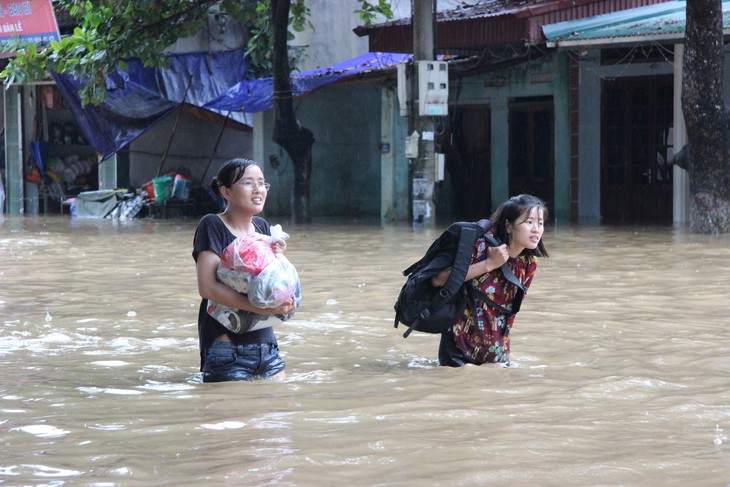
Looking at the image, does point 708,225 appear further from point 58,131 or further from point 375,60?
point 58,131

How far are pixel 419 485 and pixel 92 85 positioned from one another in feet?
61.1

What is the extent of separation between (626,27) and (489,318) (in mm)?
13434

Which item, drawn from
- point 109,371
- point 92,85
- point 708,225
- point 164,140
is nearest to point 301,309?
point 109,371

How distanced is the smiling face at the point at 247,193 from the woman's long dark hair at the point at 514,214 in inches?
49.5

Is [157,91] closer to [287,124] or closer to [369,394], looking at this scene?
[287,124]

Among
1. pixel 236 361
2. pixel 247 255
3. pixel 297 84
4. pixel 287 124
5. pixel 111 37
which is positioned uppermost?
pixel 111 37

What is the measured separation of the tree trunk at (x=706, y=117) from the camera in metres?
15.9

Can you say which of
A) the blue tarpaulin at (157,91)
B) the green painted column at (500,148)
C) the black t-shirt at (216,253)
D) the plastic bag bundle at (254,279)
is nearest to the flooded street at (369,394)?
the black t-shirt at (216,253)

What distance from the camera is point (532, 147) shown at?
76.7ft

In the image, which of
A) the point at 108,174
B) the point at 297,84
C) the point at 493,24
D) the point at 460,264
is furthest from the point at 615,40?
the point at 108,174

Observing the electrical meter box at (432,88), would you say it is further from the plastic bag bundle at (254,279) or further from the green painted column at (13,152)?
the plastic bag bundle at (254,279)

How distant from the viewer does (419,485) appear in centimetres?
393

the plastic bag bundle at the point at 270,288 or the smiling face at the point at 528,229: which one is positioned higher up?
the smiling face at the point at 528,229

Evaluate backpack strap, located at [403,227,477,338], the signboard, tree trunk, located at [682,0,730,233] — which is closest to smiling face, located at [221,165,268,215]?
backpack strap, located at [403,227,477,338]
